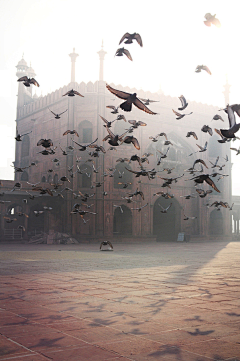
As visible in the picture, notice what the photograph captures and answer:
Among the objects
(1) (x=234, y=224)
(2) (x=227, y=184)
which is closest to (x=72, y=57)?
(2) (x=227, y=184)

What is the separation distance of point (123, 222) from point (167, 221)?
4252 mm

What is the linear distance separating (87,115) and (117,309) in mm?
21522

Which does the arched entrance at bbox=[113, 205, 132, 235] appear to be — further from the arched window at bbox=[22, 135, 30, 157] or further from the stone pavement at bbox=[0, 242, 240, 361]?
the stone pavement at bbox=[0, 242, 240, 361]

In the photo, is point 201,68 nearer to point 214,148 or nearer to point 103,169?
point 103,169

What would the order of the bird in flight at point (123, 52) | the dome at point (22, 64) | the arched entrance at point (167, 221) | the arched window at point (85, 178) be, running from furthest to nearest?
the dome at point (22, 64), the arched entrance at point (167, 221), the arched window at point (85, 178), the bird in flight at point (123, 52)

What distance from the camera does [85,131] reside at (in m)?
25.2

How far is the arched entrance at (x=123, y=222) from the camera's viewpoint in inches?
996

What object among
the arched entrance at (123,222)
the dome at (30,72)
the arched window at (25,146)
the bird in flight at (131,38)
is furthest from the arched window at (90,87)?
the bird in flight at (131,38)

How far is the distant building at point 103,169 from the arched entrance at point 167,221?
0.07 metres

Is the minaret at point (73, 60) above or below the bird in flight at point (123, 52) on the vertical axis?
above

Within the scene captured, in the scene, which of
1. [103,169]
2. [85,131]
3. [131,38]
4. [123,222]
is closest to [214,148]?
[123,222]

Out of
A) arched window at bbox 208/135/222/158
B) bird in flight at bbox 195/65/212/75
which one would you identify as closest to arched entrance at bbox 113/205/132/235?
arched window at bbox 208/135/222/158

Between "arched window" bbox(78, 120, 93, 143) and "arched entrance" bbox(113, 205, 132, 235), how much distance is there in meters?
4.87

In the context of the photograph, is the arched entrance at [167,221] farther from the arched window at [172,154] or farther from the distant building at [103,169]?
the arched window at [172,154]
